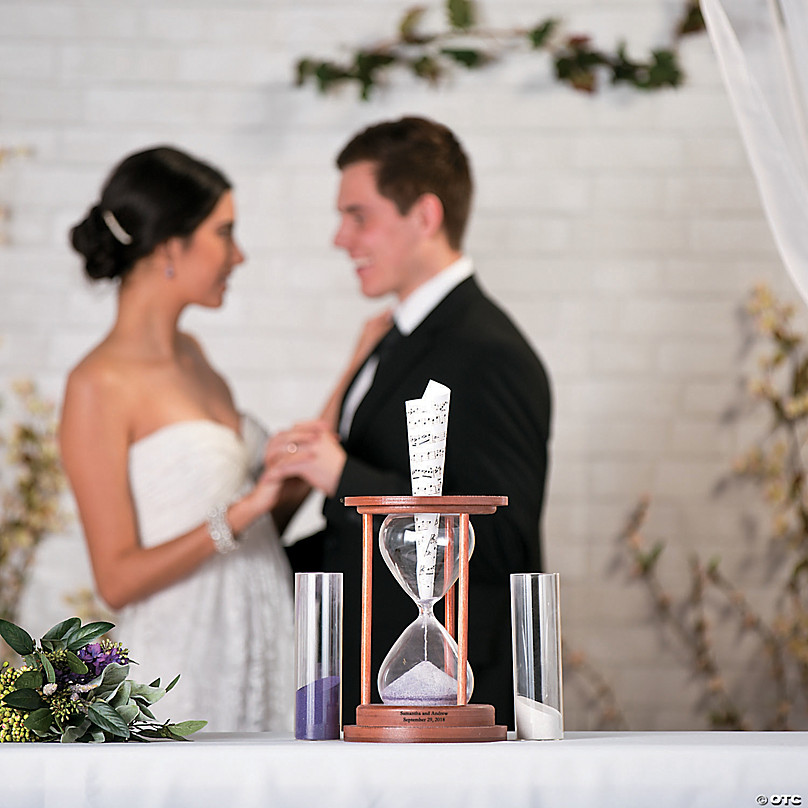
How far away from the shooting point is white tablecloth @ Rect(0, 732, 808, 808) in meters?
1.04

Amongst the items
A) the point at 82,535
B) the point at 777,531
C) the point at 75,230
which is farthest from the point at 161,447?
the point at 777,531

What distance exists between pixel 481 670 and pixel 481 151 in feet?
4.21

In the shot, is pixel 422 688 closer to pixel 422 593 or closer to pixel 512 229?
pixel 422 593

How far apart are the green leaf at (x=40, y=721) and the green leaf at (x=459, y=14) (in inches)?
85.4

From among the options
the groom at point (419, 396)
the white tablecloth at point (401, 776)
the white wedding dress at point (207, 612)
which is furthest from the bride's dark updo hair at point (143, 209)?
the white tablecloth at point (401, 776)

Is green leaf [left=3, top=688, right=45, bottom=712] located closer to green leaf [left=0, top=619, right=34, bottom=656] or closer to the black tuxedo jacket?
green leaf [left=0, top=619, right=34, bottom=656]

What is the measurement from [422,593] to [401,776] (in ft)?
0.64

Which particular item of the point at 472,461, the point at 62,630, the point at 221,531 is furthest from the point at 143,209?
the point at 62,630

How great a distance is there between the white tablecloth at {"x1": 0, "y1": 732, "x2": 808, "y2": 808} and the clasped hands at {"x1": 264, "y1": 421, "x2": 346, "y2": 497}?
1.37 metres

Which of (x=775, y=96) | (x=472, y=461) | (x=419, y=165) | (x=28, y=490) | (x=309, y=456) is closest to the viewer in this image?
(x=775, y=96)

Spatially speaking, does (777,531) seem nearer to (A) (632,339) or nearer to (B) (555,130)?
(A) (632,339)

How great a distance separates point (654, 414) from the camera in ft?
9.30

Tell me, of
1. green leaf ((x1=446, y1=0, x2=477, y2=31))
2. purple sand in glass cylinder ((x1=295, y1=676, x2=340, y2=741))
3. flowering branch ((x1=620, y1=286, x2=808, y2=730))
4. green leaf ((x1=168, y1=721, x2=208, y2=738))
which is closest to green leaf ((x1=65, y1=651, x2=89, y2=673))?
green leaf ((x1=168, y1=721, x2=208, y2=738))

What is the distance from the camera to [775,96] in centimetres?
141
